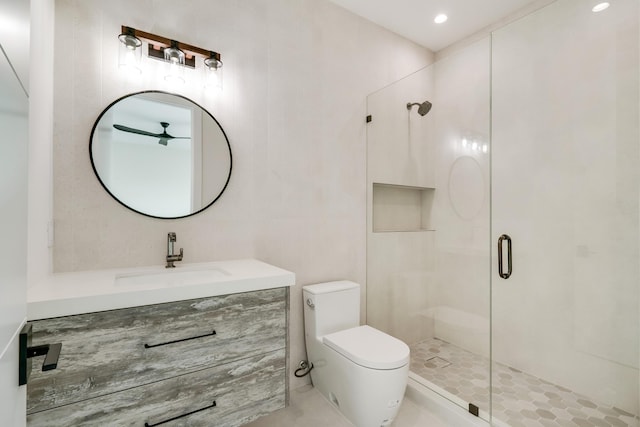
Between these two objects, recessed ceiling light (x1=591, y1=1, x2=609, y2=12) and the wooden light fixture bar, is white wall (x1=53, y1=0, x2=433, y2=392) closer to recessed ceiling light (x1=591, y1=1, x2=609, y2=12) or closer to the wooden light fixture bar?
the wooden light fixture bar

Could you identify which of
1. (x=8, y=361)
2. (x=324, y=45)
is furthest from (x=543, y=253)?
(x=8, y=361)

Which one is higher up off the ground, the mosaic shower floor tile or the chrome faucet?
the chrome faucet

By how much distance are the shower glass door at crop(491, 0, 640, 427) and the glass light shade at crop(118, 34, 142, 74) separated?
83.4 inches

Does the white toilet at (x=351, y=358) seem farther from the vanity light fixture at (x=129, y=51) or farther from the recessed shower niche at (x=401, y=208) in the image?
the vanity light fixture at (x=129, y=51)

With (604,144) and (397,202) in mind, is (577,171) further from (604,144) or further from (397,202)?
(397,202)

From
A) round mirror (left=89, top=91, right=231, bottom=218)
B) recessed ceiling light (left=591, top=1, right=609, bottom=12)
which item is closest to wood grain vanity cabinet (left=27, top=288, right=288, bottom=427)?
round mirror (left=89, top=91, right=231, bottom=218)

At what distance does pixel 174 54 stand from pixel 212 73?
22cm

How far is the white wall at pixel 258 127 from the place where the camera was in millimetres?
1510

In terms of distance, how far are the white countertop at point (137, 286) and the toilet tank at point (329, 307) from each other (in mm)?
500

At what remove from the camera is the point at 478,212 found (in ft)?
6.93

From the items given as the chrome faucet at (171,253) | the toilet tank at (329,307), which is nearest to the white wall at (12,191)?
the chrome faucet at (171,253)

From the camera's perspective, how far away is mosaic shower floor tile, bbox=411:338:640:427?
1.72 metres

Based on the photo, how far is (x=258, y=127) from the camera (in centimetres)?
200

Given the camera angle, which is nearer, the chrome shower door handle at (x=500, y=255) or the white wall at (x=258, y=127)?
the white wall at (x=258, y=127)
